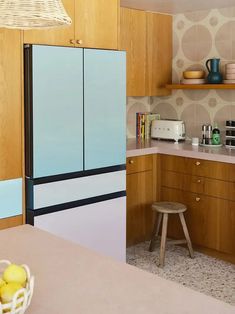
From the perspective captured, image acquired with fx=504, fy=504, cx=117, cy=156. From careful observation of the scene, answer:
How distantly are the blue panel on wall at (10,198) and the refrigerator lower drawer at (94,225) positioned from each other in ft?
0.49

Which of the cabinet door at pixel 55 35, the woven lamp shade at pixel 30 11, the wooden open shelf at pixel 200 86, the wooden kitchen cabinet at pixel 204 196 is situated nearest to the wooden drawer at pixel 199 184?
the wooden kitchen cabinet at pixel 204 196

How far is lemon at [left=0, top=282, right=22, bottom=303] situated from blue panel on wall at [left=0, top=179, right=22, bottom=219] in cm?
185

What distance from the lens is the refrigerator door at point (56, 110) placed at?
10.4 ft

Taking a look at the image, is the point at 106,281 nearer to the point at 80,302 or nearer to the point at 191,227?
the point at 80,302

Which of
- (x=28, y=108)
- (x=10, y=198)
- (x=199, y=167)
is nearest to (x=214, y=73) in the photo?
(x=199, y=167)

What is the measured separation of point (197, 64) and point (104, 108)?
171cm

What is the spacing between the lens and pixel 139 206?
4641 mm

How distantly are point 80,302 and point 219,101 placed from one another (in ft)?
11.8

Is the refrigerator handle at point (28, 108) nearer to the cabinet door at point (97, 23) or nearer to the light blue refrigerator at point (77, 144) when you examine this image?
the light blue refrigerator at point (77, 144)

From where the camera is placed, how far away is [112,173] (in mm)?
3701

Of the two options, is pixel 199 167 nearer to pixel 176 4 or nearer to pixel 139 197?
pixel 139 197

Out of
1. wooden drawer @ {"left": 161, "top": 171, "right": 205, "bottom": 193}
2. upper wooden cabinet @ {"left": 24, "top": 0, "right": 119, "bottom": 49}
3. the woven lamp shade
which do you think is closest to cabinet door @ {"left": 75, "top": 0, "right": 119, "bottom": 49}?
upper wooden cabinet @ {"left": 24, "top": 0, "right": 119, "bottom": 49}

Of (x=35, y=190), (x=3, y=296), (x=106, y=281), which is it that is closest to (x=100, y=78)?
(x=35, y=190)

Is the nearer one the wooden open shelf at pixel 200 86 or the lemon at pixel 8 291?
the lemon at pixel 8 291
